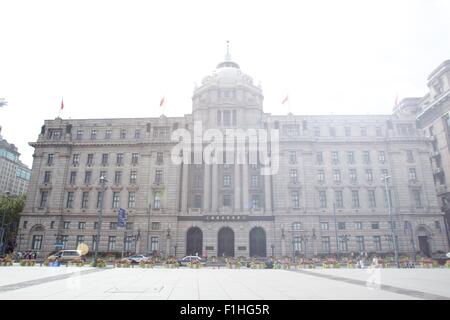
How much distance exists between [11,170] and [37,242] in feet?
334

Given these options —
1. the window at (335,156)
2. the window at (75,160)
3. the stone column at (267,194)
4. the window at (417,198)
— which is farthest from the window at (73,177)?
the window at (417,198)

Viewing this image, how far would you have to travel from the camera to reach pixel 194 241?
54656 mm

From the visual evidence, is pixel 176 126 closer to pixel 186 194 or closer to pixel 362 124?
pixel 186 194

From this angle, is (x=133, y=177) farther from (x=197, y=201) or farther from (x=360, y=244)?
(x=360, y=244)

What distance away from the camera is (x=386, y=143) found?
193ft

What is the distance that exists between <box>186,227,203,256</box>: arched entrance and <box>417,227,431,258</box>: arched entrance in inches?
1522

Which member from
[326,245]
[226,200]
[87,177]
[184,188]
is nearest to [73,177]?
[87,177]

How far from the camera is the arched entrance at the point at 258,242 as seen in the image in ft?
176

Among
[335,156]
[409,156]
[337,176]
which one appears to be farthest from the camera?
[335,156]

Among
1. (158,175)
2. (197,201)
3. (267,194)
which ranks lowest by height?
(197,201)

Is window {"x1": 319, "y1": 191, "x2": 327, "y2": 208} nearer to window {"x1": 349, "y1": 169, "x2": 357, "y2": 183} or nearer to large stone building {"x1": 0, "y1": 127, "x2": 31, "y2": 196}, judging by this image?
window {"x1": 349, "y1": 169, "x2": 357, "y2": 183}

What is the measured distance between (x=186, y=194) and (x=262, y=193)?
14.4m
